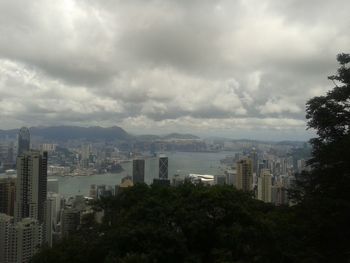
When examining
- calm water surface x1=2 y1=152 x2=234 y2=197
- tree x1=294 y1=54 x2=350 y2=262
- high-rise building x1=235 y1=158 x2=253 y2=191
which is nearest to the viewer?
tree x1=294 y1=54 x2=350 y2=262

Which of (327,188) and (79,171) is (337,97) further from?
(79,171)

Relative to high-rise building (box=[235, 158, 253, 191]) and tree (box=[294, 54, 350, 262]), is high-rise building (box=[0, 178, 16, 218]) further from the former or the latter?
tree (box=[294, 54, 350, 262])

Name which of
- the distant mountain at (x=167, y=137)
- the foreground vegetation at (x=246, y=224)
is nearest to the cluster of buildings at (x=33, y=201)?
the foreground vegetation at (x=246, y=224)

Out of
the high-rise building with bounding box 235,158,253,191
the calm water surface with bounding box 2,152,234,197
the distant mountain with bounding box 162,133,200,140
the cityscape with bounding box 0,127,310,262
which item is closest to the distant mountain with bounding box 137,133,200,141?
the distant mountain with bounding box 162,133,200,140

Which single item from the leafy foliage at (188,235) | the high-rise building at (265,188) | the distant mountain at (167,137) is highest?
the distant mountain at (167,137)

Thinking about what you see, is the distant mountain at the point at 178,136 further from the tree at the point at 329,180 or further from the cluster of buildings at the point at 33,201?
the tree at the point at 329,180
